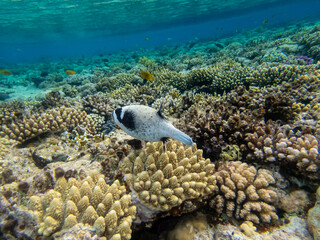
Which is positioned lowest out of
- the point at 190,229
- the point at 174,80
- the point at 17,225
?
the point at 174,80

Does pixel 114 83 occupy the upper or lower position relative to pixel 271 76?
lower

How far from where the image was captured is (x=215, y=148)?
128 inches

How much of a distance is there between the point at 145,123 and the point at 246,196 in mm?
1894

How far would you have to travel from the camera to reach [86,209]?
1.95 metres

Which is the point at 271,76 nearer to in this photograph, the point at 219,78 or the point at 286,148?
the point at 219,78

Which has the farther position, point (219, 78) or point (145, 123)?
point (219, 78)

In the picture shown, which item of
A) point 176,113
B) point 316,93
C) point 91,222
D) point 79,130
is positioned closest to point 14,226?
point 91,222

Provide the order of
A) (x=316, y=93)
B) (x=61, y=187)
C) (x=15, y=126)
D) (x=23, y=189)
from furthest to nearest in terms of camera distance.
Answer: (x=316, y=93)
(x=15, y=126)
(x=23, y=189)
(x=61, y=187)

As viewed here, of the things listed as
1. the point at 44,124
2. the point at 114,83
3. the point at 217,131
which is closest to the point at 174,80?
the point at 114,83

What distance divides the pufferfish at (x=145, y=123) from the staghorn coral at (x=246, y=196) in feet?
4.26

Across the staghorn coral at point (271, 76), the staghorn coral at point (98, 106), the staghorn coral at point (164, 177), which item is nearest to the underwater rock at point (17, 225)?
the staghorn coral at point (164, 177)

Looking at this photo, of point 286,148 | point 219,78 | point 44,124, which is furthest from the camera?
point 219,78

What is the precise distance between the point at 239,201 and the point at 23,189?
3.07 m

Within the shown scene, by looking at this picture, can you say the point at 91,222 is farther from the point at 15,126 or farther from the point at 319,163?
the point at 15,126
